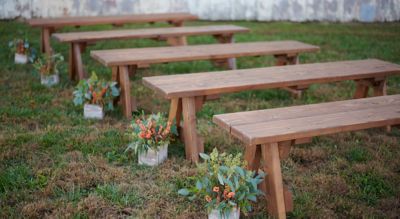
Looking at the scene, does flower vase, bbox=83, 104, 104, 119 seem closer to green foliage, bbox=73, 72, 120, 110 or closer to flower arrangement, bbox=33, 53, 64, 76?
green foliage, bbox=73, 72, 120, 110

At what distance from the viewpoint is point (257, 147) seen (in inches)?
130

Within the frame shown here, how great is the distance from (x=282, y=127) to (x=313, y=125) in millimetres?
189

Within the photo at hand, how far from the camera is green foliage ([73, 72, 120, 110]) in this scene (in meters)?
4.93

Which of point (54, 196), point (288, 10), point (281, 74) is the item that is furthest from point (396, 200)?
point (288, 10)

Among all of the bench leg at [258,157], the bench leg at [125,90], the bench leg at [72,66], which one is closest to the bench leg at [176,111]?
the bench leg at [125,90]

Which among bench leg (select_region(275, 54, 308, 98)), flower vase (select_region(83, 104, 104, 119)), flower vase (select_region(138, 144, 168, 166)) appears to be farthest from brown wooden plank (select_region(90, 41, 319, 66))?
flower vase (select_region(138, 144, 168, 166))

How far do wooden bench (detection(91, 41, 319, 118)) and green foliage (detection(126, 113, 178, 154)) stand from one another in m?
1.09

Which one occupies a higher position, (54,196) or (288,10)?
(288,10)

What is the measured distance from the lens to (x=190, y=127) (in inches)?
159

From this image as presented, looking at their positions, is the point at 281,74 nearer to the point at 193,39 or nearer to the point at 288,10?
the point at 193,39

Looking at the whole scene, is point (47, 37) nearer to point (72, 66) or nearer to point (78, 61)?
point (72, 66)

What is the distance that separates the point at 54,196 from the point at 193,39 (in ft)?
19.4

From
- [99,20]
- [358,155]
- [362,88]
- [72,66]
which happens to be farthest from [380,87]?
[99,20]

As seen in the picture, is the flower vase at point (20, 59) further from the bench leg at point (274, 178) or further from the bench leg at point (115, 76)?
the bench leg at point (274, 178)
